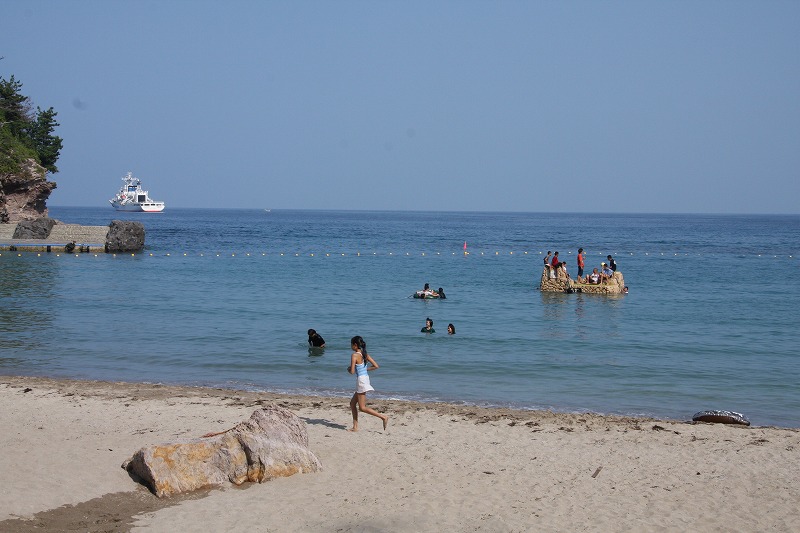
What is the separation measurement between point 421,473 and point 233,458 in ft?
7.74

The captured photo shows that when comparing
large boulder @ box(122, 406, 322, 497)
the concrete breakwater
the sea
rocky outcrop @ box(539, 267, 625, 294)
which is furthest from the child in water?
the concrete breakwater

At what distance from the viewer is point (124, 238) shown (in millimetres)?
50406

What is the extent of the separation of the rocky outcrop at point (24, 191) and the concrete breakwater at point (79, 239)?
3913 millimetres

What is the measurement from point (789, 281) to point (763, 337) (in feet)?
64.7

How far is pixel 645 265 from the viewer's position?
4931 centimetres

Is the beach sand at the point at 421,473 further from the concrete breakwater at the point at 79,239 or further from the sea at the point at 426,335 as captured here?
the concrete breakwater at the point at 79,239

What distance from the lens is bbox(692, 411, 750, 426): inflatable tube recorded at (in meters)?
12.5

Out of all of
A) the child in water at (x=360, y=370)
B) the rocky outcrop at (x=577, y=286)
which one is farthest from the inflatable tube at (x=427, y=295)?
the child in water at (x=360, y=370)

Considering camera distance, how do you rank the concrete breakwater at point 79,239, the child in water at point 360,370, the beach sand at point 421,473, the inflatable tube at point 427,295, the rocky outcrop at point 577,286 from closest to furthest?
1. the beach sand at point 421,473
2. the child in water at point 360,370
3. the inflatable tube at point 427,295
4. the rocky outcrop at point 577,286
5. the concrete breakwater at point 79,239

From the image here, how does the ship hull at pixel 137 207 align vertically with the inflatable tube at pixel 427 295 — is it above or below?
above

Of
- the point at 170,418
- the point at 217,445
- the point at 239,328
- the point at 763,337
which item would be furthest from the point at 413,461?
the point at 763,337

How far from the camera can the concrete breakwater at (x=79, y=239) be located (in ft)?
159

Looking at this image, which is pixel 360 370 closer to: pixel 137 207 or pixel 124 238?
pixel 124 238

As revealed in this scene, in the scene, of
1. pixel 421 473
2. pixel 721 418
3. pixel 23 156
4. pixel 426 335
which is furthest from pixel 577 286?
pixel 23 156
